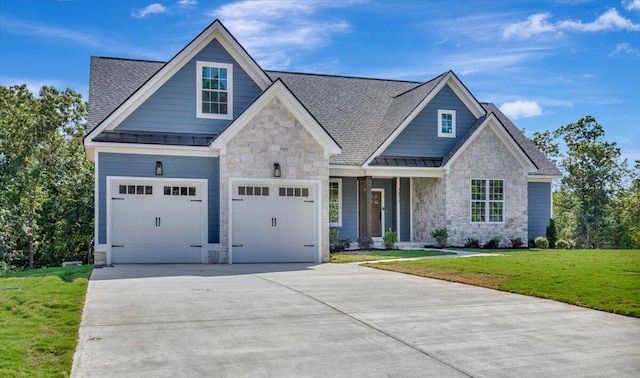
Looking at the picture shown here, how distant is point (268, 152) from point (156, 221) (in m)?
3.97

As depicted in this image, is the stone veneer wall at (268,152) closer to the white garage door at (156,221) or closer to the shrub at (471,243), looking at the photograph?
the white garage door at (156,221)

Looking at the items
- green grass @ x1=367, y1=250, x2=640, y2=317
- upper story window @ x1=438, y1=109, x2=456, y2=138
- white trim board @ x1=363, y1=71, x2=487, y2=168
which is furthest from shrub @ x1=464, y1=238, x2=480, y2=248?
white trim board @ x1=363, y1=71, x2=487, y2=168

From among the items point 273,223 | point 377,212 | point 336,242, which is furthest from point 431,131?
point 273,223

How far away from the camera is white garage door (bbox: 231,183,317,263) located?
60.4ft

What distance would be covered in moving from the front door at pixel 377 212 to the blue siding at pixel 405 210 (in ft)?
2.87

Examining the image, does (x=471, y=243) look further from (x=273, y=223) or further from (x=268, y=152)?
(x=268, y=152)

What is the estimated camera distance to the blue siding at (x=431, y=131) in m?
24.0

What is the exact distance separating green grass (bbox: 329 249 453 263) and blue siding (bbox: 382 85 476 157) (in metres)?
4.52

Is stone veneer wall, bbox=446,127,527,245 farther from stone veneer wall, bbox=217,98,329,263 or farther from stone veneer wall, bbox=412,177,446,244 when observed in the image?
stone veneer wall, bbox=217,98,329,263

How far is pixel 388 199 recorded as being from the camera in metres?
25.4

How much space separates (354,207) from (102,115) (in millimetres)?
10029

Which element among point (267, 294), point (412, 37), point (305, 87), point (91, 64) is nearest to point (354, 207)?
point (305, 87)

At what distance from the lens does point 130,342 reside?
23.6ft

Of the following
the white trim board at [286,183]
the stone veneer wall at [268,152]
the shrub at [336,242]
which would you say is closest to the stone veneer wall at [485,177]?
the shrub at [336,242]
